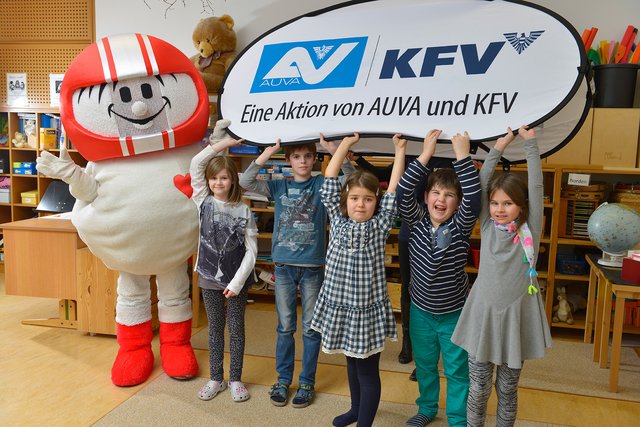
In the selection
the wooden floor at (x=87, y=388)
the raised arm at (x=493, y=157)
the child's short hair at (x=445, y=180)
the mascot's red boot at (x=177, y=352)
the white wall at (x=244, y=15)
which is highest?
the white wall at (x=244, y=15)

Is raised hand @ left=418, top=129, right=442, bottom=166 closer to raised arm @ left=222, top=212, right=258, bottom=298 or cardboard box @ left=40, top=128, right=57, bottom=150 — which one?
raised arm @ left=222, top=212, right=258, bottom=298

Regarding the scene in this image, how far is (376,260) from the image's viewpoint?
217 centimetres

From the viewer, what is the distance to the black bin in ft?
11.6

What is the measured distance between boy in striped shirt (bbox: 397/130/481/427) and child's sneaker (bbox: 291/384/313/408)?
0.58 meters

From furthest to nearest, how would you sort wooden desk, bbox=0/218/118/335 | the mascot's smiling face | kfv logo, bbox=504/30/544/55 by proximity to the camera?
wooden desk, bbox=0/218/118/335 → the mascot's smiling face → kfv logo, bbox=504/30/544/55

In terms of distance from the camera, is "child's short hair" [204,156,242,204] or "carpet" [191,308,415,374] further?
"carpet" [191,308,415,374]

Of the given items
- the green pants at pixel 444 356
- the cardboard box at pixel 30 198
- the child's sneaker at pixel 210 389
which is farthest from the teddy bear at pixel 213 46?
the green pants at pixel 444 356

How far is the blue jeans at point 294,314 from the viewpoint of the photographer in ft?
8.29

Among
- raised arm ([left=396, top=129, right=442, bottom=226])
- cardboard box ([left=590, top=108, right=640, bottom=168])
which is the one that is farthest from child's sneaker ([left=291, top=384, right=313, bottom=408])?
cardboard box ([left=590, top=108, right=640, bottom=168])

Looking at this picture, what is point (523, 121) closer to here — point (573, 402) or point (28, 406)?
point (573, 402)

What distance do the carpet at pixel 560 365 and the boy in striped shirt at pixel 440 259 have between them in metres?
0.82

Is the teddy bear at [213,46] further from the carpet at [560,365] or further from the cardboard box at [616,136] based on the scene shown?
the cardboard box at [616,136]

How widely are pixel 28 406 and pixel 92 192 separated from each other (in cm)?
103

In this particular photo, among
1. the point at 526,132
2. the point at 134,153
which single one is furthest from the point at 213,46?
the point at 526,132
